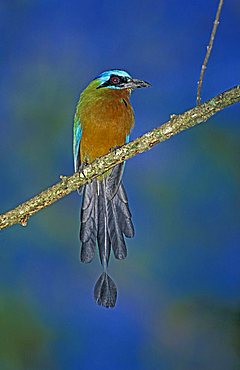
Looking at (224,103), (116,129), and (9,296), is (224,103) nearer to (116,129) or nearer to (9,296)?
(116,129)

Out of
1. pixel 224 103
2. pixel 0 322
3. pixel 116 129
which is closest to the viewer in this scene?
pixel 224 103

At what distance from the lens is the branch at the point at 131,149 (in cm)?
104

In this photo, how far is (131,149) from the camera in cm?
108

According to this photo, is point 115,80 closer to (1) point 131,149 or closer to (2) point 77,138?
(2) point 77,138

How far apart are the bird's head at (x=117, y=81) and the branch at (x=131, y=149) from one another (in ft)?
1.22

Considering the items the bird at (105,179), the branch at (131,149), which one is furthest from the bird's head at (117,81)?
the branch at (131,149)

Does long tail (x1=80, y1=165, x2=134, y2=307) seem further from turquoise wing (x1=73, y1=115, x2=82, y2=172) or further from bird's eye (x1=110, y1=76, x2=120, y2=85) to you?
bird's eye (x1=110, y1=76, x2=120, y2=85)

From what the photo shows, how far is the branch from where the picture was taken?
1.04m

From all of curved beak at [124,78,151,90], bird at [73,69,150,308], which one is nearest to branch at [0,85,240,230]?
bird at [73,69,150,308]

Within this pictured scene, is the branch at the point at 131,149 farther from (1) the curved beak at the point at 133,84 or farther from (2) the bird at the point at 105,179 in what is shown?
(1) the curved beak at the point at 133,84

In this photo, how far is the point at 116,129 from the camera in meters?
1.39

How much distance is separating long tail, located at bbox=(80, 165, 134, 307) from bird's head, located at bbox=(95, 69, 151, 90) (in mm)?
202

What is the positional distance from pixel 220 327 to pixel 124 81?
2.82 ft

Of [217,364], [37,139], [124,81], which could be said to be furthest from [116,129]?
[217,364]
